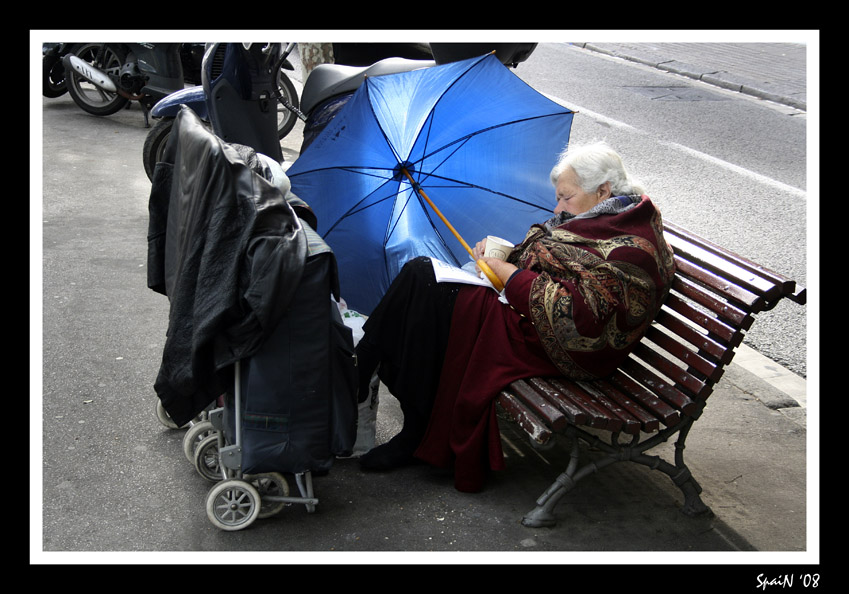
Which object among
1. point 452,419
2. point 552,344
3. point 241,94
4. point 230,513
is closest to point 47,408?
point 230,513

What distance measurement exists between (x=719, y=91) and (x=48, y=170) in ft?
28.4

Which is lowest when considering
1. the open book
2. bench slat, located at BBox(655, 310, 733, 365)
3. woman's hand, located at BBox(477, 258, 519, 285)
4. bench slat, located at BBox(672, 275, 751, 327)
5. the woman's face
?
bench slat, located at BBox(655, 310, 733, 365)

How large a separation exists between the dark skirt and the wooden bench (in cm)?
32

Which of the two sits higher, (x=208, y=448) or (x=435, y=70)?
(x=435, y=70)

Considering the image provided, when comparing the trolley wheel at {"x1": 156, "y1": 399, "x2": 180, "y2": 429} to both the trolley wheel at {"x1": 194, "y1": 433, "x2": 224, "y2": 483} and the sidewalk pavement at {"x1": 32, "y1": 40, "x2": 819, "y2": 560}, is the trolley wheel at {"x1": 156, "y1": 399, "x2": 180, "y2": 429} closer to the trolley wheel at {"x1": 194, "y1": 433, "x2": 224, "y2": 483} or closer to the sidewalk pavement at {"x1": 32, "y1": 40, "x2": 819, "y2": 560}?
the sidewalk pavement at {"x1": 32, "y1": 40, "x2": 819, "y2": 560}

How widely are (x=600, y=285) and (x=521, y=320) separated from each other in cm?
37

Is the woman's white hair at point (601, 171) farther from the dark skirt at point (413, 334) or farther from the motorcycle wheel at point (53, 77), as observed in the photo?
the motorcycle wheel at point (53, 77)

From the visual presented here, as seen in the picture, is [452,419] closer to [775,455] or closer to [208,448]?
[208,448]

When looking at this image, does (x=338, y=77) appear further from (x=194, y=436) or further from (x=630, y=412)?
(x=630, y=412)

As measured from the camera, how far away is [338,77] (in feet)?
19.0

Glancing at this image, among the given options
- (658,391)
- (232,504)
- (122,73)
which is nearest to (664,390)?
(658,391)

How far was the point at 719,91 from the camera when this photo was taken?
38.8ft

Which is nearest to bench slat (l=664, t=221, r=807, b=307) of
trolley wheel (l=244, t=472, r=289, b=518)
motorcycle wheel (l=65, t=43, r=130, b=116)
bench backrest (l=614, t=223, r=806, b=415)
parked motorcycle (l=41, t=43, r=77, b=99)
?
bench backrest (l=614, t=223, r=806, b=415)

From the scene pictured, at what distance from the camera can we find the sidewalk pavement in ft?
9.80
